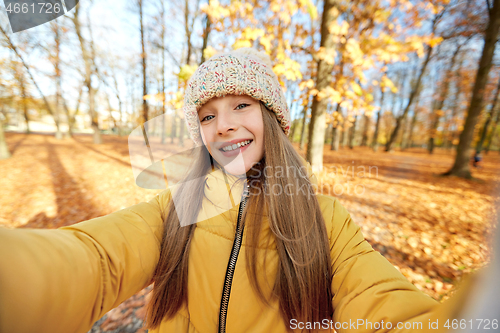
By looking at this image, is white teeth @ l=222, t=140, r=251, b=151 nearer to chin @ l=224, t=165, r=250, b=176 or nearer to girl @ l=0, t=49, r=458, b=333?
girl @ l=0, t=49, r=458, b=333

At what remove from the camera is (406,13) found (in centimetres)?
358

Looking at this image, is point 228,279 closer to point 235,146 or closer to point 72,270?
point 72,270

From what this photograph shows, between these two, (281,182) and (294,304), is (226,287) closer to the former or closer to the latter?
(294,304)

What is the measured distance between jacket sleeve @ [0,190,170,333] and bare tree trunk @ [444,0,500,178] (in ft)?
30.8

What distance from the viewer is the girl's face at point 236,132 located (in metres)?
1.37

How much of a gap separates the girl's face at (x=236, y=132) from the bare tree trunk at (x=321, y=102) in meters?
4.21

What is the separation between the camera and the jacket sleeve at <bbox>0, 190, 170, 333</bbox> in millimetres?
652

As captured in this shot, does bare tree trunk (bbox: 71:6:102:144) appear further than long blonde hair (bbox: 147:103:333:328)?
Yes

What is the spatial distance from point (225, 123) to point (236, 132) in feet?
0.35

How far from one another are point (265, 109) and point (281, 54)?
9.33 ft

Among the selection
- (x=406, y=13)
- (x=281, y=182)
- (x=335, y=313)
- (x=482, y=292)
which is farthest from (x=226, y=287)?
(x=406, y=13)

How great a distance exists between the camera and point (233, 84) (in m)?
1.37

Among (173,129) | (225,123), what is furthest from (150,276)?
(173,129)

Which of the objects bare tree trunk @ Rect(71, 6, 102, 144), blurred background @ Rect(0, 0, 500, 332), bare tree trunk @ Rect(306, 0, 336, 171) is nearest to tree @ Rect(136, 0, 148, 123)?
blurred background @ Rect(0, 0, 500, 332)
